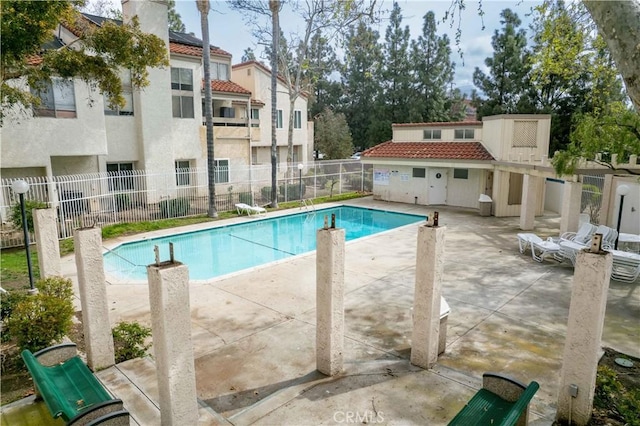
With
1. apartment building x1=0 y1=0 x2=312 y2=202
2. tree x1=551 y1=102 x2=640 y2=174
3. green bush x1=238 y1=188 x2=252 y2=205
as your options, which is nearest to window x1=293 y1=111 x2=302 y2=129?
apartment building x1=0 y1=0 x2=312 y2=202

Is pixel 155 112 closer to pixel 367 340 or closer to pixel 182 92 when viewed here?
pixel 182 92

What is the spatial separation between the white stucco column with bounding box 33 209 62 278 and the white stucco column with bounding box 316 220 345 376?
615 cm

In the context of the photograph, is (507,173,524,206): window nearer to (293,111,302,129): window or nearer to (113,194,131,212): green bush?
(113,194,131,212): green bush

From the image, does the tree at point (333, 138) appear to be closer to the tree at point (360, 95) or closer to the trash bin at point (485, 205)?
the tree at point (360, 95)

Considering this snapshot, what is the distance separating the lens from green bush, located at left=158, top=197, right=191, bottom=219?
19141mm

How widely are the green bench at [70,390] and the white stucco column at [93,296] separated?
603 mm

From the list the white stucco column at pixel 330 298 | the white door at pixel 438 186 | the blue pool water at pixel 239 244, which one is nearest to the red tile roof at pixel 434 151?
the white door at pixel 438 186

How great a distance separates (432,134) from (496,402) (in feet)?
70.2

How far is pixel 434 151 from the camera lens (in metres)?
22.9

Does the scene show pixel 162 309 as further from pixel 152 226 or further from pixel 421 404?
pixel 152 226

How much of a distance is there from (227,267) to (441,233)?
31.5ft

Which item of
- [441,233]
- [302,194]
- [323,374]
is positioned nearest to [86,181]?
[302,194]

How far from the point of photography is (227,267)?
14.2 m

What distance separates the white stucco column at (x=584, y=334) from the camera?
466 cm
